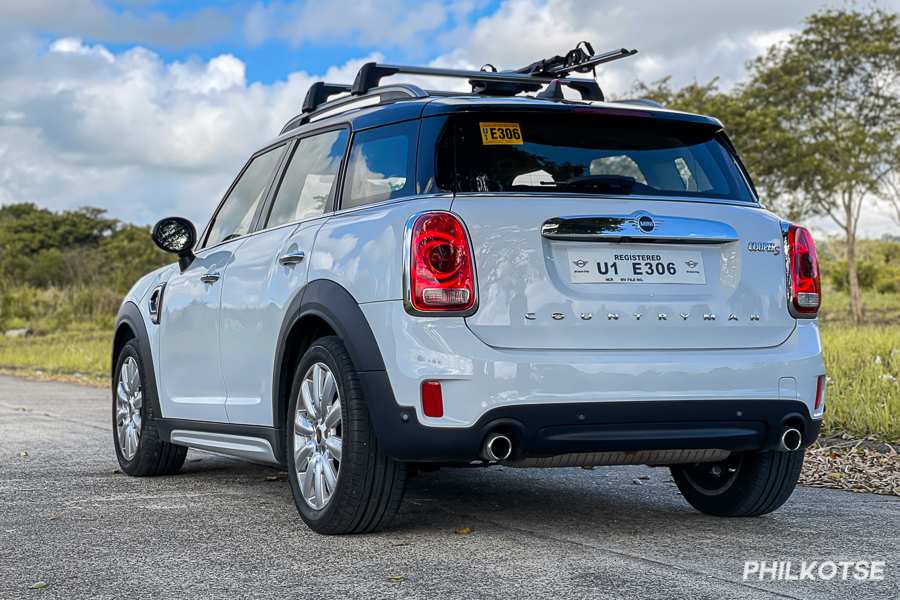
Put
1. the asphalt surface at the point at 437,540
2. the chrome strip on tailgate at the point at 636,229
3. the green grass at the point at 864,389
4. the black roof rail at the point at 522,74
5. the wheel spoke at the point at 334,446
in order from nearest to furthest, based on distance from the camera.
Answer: the asphalt surface at the point at 437,540, the chrome strip on tailgate at the point at 636,229, the wheel spoke at the point at 334,446, the black roof rail at the point at 522,74, the green grass at the point at 864,389

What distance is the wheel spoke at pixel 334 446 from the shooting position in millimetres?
5254

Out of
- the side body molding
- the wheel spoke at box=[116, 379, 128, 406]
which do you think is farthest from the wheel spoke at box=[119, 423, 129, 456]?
the side body molding

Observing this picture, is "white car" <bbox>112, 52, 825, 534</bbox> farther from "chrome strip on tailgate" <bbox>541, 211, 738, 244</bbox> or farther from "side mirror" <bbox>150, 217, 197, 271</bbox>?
"side mirror" <bbox>150, 217, 197, 271</bbox>

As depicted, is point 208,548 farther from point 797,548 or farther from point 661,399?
point 797,548

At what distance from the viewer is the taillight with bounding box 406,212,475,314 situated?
15.8 ft

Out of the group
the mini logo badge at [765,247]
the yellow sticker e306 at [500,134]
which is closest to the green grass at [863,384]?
the mini logo badge at [765,247]

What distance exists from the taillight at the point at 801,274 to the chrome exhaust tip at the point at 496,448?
1402 mm

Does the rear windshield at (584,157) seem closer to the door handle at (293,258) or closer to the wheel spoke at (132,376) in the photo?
the door handle at (293,258)

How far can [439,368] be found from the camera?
188 inches

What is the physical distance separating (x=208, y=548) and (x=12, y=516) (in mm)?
1386

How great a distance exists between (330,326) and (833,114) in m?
29.2

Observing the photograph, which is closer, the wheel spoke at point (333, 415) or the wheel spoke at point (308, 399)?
the wheel spoke at point (333, 415)

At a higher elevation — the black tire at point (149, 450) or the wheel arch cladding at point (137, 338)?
the wheel arch cladding at point (137, 338)

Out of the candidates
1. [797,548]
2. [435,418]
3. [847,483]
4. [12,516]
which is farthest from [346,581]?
[847,483]
